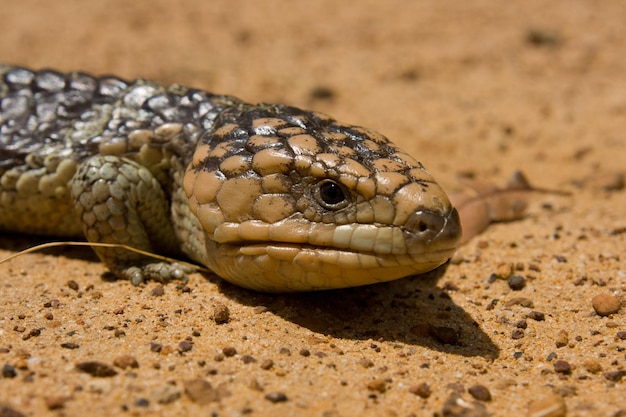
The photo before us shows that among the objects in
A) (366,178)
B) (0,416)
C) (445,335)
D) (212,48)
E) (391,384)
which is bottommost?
(0,416)

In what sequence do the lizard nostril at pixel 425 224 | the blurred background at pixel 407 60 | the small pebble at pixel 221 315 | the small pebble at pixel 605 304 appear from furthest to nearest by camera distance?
1. the blurred background at pixel 407 60
2. the small pebble at pixel 605 304
3. the small pebble at pixel 221 315
4. the lizard nostril at pixel 425 224

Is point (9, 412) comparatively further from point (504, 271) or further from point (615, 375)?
point (504, 271)

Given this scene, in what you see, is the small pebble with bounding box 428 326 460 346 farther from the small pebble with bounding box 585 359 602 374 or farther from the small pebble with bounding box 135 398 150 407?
the small pebble with bounding box 135 398 150 407

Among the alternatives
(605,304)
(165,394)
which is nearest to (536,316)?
(605,304)

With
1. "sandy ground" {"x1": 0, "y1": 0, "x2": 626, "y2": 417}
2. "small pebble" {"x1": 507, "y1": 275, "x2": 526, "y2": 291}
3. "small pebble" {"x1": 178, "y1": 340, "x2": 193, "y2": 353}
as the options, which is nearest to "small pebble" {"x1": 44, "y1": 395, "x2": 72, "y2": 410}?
"sandy ground" {"x1": 0, "y1": 0, "x2": 626, "y2": 417}

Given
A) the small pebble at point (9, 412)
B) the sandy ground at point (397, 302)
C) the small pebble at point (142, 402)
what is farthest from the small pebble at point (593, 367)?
the small pebble at point (9, 412)

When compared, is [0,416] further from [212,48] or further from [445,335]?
[212,48]

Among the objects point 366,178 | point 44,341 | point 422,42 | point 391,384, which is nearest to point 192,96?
point 366,178

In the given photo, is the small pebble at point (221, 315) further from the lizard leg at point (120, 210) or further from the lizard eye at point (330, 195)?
the lizard eye at point (330, 195)
